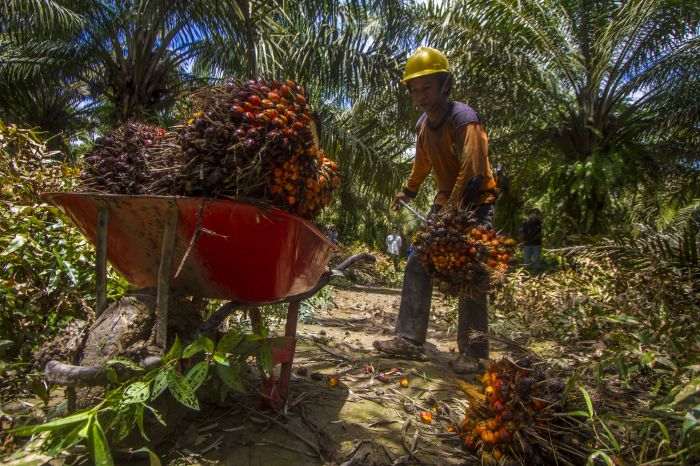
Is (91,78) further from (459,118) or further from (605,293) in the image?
(605,293)

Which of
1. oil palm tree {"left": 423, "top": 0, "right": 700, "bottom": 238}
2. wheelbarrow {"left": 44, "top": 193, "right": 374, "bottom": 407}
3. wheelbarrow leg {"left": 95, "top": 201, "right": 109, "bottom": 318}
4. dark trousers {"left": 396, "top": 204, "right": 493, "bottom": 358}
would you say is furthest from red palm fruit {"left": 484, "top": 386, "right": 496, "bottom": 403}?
oil palm tree {"left": 423, "top": 0, "right": 700, "bottom": 238}

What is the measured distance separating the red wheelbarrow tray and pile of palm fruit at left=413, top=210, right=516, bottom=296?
1009 millimetres

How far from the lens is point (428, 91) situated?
2916 mm

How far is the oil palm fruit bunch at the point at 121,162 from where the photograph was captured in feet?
6.38

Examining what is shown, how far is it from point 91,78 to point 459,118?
7642 mm

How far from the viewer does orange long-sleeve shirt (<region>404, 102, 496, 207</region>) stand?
2795mm

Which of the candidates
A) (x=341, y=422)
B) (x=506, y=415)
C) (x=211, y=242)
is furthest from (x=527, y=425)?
(x=211, y=242)

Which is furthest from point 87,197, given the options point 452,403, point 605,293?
point 605,293

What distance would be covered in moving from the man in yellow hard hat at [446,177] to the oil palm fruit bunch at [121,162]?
1729 millimetres

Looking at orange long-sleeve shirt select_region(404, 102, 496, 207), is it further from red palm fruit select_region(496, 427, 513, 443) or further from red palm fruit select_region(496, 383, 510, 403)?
red palm fruit select_region(496, 427, 513, 443)

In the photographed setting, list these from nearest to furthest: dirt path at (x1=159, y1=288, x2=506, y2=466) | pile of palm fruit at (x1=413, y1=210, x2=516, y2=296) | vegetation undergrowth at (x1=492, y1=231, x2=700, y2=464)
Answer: vegetation undergrowth at (x1=492, y1=231, x2=700, y2=464) < dirt path at (x1=159, y1=288, x2=506, y2=466) < pile of palm fruit at (x1=413, y1=210, x2=516, y2=296)

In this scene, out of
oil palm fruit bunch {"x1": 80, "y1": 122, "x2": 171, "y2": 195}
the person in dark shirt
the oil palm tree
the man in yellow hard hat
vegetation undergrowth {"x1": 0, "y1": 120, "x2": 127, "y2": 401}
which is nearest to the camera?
oil palm fruit bunch {"x1": 80, "y1": 122, "x2": 171, "y2": 195}

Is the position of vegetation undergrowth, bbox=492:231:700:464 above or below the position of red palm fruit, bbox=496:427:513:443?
above

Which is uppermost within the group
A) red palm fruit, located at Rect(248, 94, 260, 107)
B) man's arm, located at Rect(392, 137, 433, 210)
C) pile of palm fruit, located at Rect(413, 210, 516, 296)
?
man's arm, located at Rect(392, 137, 433, 210)
